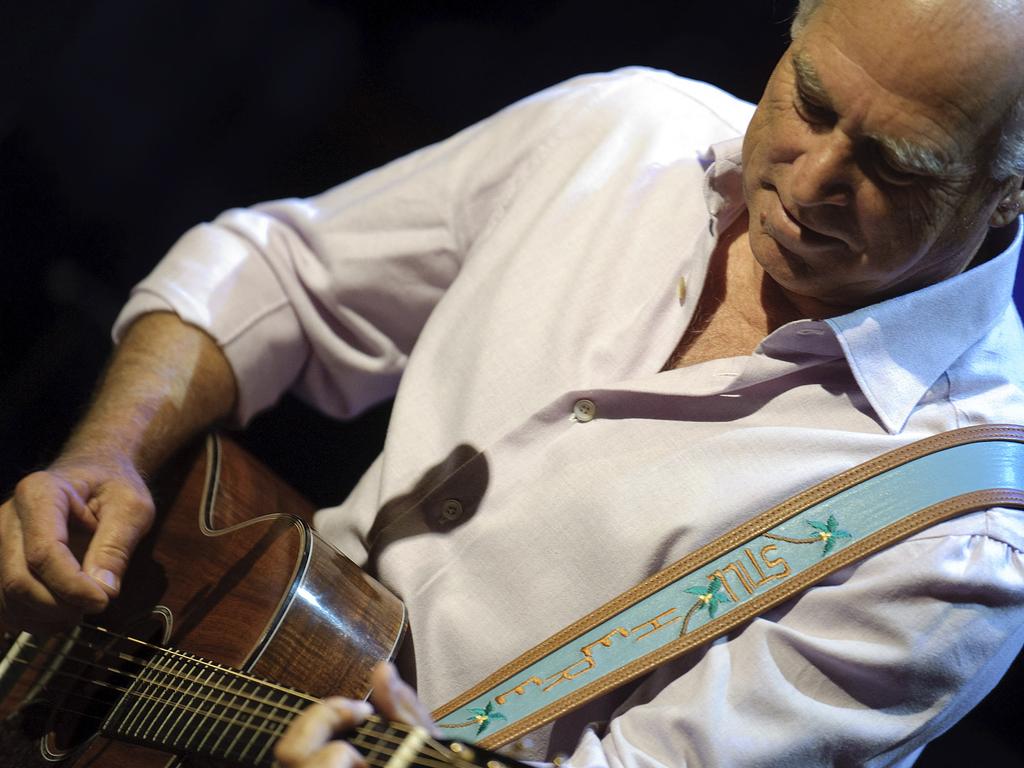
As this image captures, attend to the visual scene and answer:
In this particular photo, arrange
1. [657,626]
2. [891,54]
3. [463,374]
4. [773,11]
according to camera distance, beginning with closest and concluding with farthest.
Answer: [891,54]
[657,626]
[463,374]
[773,11]

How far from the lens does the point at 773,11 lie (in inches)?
79.5

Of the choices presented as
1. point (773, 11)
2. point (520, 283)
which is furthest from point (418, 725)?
point (773, 11)

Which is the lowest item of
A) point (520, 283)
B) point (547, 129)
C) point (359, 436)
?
point (359, 436)

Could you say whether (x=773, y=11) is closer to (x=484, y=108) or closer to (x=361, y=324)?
(x=484, y=108)

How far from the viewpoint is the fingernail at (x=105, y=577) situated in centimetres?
144

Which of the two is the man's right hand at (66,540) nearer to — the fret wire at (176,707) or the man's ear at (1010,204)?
the fret wire at (176,707)

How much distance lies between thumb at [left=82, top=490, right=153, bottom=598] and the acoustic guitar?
70 millimetres

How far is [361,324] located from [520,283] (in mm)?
361

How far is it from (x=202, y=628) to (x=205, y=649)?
0.13ft

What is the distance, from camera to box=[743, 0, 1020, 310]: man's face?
1247 mm

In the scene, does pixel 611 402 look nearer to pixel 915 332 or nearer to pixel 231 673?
pixel 915 332

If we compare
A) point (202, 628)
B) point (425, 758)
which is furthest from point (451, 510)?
point (425, 758)

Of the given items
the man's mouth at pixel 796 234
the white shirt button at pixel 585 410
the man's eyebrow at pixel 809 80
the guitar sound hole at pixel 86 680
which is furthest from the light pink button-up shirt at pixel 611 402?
the guitar sound hole at pixel 86 680

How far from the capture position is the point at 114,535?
151 centimetres
